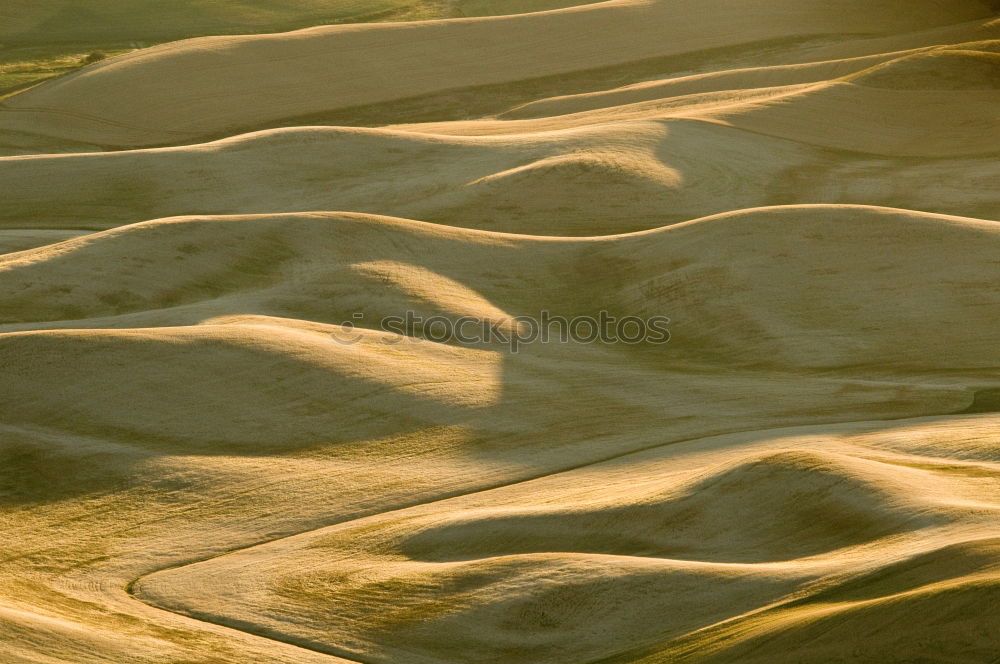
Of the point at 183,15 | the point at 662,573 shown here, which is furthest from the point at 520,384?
the point at 183,15

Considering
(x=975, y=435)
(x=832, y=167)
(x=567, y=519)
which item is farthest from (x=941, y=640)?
(x=832, y=167)

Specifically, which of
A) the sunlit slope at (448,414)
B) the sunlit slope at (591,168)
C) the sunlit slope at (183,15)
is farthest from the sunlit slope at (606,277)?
the sunlit slope at (183,15)

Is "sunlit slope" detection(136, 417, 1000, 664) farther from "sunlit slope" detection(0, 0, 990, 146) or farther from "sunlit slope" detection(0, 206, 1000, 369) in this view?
"sunlit slope" detection(0, 0, 990, 146)

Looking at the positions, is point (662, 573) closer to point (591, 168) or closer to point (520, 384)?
point (520, 384)

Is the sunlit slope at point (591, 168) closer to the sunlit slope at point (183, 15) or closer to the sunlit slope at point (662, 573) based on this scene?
the sunlit slope at point (662, 573)

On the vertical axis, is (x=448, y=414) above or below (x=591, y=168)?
below

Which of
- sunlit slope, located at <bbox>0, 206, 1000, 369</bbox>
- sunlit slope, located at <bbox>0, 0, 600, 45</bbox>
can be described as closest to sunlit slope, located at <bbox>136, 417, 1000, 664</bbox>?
sunlit slope, located at <bbox>0, 206, 1000, 369</bbox>

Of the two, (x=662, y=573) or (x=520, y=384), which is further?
(x=520, y=384)
